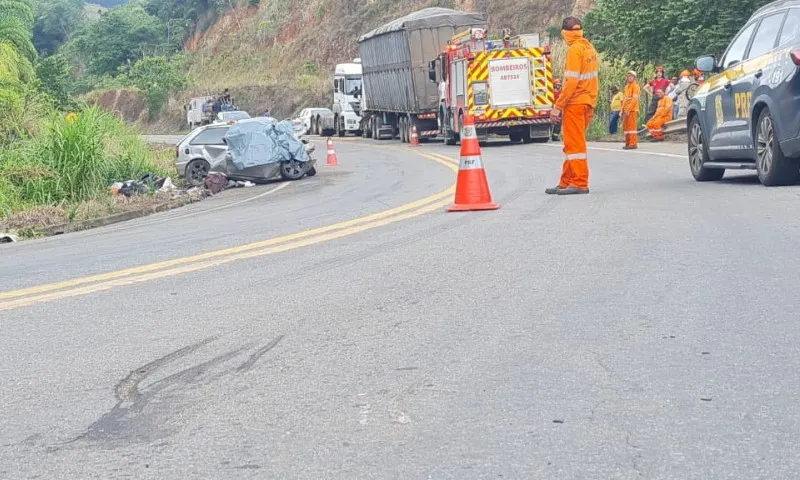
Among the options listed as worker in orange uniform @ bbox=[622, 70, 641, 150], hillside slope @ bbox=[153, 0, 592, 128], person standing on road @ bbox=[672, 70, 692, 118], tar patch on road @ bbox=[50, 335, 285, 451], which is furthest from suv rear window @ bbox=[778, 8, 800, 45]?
hillside slope @ bbox=[153, 0, 592, 128]

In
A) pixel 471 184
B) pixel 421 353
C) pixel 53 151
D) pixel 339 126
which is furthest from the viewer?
pixel 339 126

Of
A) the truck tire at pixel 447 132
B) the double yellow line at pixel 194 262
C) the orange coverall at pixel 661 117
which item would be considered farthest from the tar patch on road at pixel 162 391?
the truck tire at pixel 447 132

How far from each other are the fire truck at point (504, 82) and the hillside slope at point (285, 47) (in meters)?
27.3

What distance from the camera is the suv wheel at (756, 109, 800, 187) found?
12.2 meters

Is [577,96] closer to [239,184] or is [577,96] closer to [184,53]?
[239,184]

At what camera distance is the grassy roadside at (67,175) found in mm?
17438

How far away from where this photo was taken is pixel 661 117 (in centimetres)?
2906

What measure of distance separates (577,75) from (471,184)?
200 centimetres

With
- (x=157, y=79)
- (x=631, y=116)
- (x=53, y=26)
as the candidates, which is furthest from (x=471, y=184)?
(x=53, y=26)

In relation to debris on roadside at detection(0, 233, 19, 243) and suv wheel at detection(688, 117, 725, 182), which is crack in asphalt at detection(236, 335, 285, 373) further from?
debris on roadside at detection(0, 233, 19, 243)

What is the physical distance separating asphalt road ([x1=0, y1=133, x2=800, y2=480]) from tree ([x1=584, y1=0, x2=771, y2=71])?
18914mm

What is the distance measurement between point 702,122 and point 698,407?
32.1ft

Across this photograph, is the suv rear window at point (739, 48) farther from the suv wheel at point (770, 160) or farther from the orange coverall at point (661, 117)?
the orange coverall at point (661, 117)

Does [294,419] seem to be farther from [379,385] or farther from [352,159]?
[352,159]
